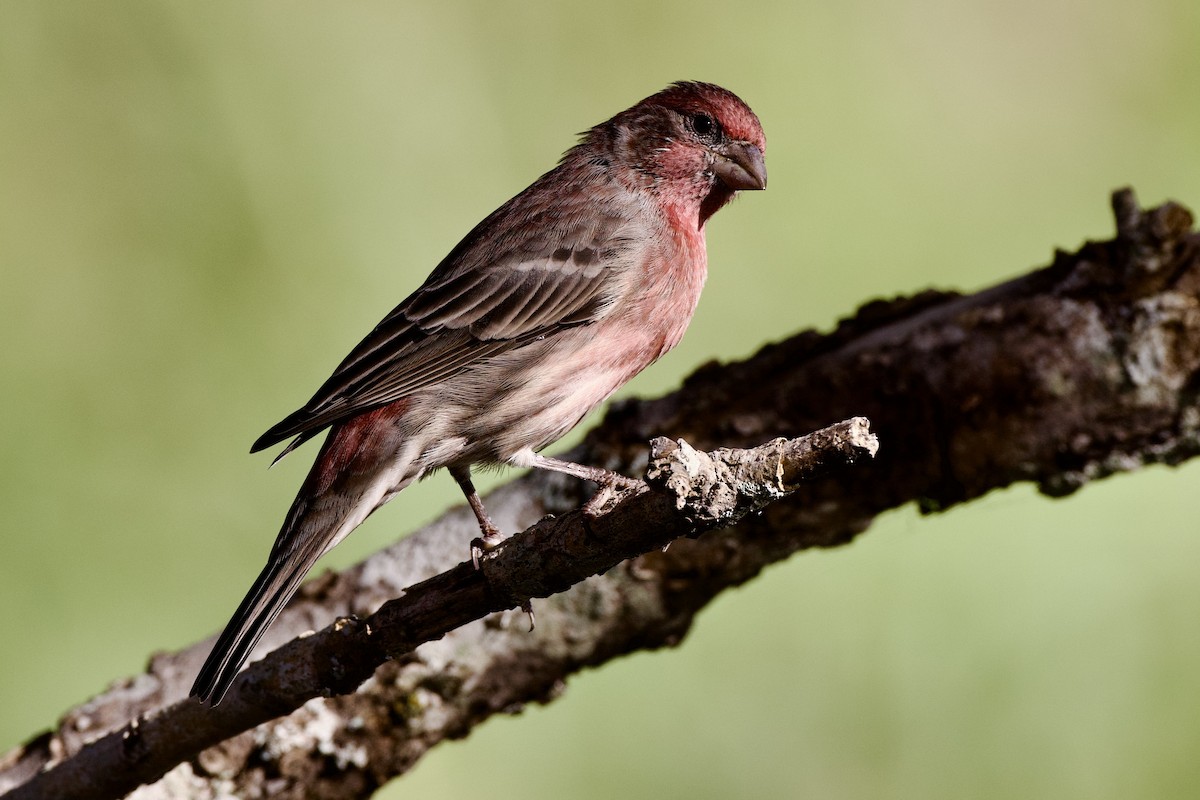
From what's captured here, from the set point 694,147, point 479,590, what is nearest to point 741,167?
point 694,147

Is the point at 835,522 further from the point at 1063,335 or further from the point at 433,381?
the point at 433,381

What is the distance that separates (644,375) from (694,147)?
0.80 meters

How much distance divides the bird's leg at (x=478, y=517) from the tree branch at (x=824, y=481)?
80 millimetres

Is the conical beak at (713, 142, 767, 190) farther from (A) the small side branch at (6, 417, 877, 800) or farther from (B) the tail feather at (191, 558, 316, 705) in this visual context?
(B) the tail feather at (191, 558, 316, 705)

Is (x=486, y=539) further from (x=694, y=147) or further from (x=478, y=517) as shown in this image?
(x=694, y=147)

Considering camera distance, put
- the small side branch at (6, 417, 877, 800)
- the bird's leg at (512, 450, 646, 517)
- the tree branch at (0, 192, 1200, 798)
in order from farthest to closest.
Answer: the tree branch at (0, 192, 1200, 798) < the bird's leg at (512, 450, 646, 517) < the small side branch at (6, 417, 877, 800)

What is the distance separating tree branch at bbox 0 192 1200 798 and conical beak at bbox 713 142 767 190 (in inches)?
22.6

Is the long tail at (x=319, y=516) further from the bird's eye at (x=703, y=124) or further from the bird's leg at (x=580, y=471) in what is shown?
the bird's eye at (x=703, y=124)

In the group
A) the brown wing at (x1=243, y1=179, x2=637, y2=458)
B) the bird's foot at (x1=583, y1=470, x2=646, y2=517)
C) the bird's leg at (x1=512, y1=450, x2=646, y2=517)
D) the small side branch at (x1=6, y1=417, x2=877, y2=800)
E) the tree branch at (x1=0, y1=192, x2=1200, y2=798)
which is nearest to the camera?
the small side branch at (x1=6, y1=417, x2=877, y2=800)

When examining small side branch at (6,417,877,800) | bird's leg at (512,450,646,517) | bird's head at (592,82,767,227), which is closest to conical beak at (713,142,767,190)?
bird's head at (592,82,767,227)

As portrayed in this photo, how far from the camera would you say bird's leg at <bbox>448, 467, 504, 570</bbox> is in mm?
3709

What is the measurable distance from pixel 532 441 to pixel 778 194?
4.45ft

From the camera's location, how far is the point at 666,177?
4.34 m

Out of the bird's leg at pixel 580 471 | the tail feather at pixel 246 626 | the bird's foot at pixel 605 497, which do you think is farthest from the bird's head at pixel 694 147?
the tail feather at pixel 246 626
